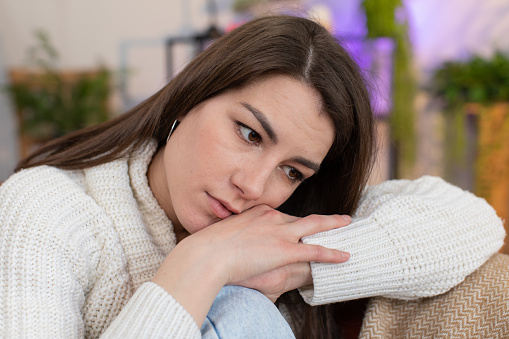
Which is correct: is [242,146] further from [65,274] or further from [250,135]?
[65,274]

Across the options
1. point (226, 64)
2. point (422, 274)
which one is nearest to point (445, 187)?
point (422, 274)

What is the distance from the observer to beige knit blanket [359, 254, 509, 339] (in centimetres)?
93

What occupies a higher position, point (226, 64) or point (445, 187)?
point (226, 64)

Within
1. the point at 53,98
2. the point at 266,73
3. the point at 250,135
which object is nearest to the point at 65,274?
the point at 250,135

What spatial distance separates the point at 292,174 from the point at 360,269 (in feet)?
0.84

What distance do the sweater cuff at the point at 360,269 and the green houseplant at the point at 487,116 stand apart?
2.34 meters

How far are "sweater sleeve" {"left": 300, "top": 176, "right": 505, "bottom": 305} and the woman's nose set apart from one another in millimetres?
156

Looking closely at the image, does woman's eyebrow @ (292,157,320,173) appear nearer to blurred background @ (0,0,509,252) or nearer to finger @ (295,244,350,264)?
finger @ (295,244,350,264)

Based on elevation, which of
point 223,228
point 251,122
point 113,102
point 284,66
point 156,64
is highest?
point 284,66

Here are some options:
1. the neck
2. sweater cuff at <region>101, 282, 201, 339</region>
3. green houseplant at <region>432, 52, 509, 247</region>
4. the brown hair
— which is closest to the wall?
green houseplant at <region>432, 52, 509, 247</region>

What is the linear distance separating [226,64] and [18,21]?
3395 millimetres

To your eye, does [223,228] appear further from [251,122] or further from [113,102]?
[113,102]

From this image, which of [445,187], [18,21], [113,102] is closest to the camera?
[445,187]

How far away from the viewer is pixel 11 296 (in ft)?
2.51
